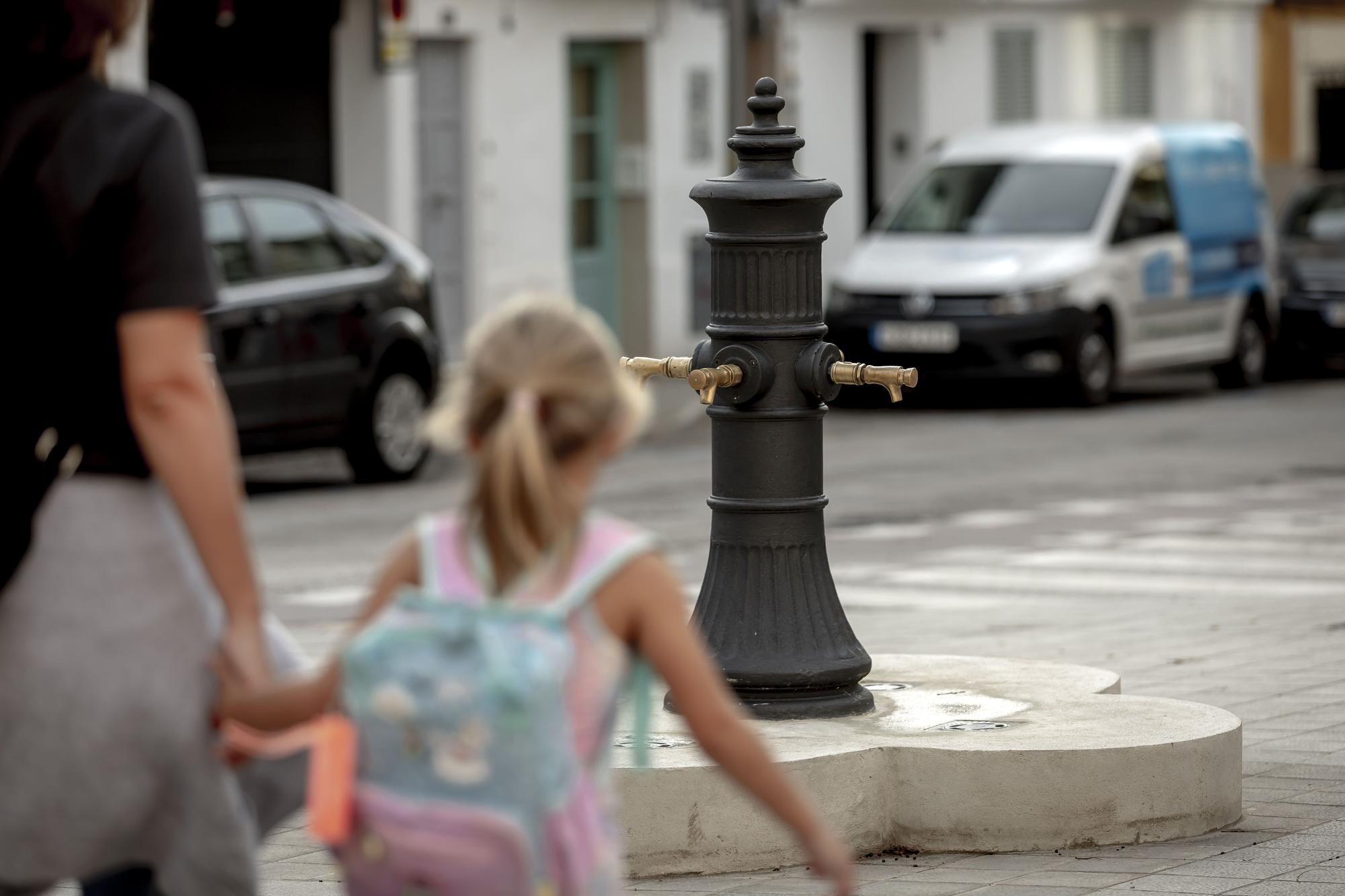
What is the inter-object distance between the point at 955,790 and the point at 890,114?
76.0 feet

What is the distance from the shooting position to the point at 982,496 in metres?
14.0

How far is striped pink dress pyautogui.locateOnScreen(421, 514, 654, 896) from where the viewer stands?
2.91 metres

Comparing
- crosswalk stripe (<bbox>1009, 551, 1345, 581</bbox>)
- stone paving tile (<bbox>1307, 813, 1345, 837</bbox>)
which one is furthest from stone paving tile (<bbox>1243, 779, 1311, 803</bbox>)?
crosswalk stripe (<bbox>1009, 551, 1345, 581</bbox>)

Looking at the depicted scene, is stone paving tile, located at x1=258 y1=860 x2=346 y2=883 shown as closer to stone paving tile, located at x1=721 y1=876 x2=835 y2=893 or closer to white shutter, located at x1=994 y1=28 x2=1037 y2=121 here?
stone paving tile, located at x1=721 y1=876 x2=835 y2=893

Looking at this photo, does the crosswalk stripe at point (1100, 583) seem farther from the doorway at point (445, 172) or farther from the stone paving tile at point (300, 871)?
the doorway at point (445, 172)

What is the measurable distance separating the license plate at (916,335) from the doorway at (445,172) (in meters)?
4.38

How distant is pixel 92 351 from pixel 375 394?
11.7 metres

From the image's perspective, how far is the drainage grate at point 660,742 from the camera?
18.9 ft

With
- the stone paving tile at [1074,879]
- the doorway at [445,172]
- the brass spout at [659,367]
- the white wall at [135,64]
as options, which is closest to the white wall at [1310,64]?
the doorway at [445,172]

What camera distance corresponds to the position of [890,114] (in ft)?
93.1

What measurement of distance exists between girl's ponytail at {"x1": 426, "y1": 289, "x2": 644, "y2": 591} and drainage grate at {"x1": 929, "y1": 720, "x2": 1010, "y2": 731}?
3172 mm

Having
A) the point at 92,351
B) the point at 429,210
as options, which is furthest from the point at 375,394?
the point at 92,351

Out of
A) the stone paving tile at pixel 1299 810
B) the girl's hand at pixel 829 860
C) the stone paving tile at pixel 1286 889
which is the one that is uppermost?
the girl's hand at pixel 829 860

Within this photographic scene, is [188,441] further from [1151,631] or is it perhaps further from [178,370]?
[1151,631]
